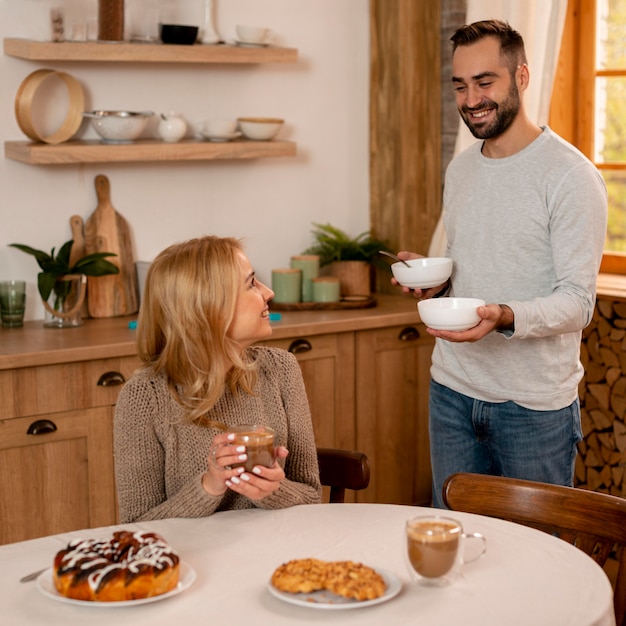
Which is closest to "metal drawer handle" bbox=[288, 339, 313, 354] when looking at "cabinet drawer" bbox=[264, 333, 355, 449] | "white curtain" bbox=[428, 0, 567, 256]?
"cabinet drawer" bbox=[264, 333, 355, 449]

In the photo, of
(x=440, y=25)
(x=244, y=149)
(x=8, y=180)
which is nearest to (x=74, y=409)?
(x=8, y=180)

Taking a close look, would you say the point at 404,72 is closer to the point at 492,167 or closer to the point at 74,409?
the point at 492,167

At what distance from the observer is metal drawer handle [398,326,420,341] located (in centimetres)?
350

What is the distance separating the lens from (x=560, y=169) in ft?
7.34

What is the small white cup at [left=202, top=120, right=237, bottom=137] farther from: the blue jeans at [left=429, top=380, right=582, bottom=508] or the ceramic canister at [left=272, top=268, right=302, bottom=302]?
the blue jeans at [left=429, top=380, right=582, bottom=508]

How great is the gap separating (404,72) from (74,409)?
68.6 inches

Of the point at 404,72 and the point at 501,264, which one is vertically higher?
the point at 404,72

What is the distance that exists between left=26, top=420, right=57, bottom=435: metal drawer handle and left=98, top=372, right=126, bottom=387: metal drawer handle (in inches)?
6.9

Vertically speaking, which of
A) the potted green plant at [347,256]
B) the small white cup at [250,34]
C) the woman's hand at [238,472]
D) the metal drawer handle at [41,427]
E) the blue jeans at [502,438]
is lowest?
the metal drawer handle at [41,427]

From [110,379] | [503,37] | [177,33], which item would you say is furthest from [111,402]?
[503,37]

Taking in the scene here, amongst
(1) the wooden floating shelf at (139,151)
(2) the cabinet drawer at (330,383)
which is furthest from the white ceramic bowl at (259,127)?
(2) the cabinet drawer at (330,383)

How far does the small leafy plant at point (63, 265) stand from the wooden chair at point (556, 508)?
1675 mm

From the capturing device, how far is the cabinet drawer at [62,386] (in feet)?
9.11

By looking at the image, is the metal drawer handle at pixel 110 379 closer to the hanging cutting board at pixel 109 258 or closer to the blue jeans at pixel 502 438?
the hanging cutting board at pixel 109 258
